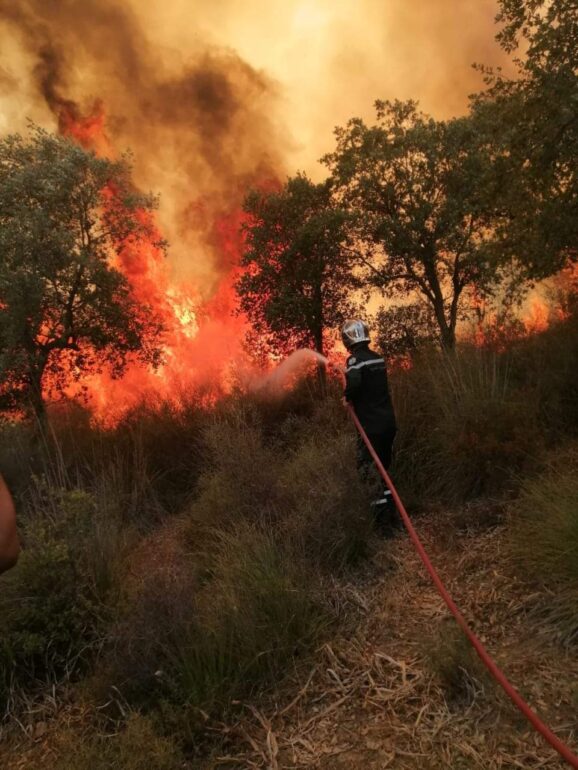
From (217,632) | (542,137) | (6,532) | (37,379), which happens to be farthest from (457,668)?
(37,379)

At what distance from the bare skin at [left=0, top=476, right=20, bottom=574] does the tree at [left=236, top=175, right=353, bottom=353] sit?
15.1 m

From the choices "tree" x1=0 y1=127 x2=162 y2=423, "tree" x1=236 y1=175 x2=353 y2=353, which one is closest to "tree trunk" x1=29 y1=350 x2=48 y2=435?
"tree" x1=0 y1=127 x2=162 y2=423

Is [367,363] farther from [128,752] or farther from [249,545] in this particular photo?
[128,752]

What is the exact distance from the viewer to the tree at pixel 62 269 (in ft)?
38.1

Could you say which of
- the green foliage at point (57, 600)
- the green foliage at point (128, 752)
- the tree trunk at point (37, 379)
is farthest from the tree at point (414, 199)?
the green foliage at point (128, 752)

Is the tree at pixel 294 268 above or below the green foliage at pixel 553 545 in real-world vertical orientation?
above

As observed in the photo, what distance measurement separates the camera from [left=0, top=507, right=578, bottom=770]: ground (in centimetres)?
255

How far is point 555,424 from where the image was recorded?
19.0 ft

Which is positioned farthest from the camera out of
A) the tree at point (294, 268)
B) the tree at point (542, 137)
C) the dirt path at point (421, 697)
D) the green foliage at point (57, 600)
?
the tree at point (294, 268)

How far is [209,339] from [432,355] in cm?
1094

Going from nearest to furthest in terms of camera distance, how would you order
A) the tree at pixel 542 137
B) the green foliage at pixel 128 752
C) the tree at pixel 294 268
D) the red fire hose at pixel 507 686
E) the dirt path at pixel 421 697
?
1. the red fire hose at pixel 507 686
2. the dirt path at pixel 421 697
3. the green foliage at pixel 128 752
4. the tree at pixel 542 137
5. the tree at pixel 294 268

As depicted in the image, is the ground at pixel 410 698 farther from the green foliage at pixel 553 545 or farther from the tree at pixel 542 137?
the tree at pixel 542 137

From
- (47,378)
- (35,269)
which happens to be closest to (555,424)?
(35,269)

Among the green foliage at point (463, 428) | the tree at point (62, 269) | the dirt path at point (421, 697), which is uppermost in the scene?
the tree at point (62, 269)
